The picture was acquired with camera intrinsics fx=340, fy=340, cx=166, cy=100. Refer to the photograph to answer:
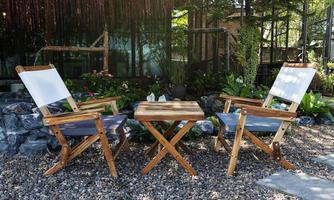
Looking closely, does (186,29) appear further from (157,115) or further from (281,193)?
(281,193)

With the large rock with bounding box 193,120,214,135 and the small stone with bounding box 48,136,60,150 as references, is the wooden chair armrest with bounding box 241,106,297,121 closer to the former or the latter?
the large rock with bounding box 193,120,214,135

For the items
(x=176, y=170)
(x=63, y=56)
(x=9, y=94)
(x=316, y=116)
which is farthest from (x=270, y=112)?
(x=63, y=56)

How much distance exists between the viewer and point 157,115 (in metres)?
2.92

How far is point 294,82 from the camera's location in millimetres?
3420

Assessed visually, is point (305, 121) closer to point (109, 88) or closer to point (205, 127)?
point (205, 127)

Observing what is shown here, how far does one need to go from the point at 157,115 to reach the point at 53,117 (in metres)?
0.88

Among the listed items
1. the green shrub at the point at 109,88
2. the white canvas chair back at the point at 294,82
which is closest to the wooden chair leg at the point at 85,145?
the white canvas chair back at the point at 294,82

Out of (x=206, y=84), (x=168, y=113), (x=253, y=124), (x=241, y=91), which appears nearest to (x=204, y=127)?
(x=253, y=124)

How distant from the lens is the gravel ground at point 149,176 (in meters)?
2.64

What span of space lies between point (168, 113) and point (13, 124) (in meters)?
1.89

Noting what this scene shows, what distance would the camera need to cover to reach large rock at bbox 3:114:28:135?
3711 mm

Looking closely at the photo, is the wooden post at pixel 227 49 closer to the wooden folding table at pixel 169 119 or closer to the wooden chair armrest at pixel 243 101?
the wooden chair armrest at pixel 243 101

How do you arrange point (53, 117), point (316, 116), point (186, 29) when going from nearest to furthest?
point (53, 117) → point (316, 116) → point (186, 29)

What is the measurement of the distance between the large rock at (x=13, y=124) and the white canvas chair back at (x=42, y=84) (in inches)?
26.9
